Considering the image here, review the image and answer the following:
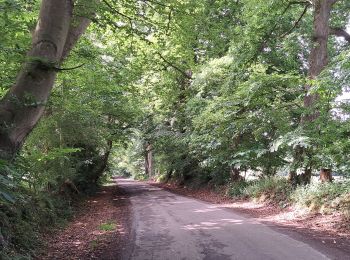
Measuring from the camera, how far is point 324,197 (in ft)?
38.4

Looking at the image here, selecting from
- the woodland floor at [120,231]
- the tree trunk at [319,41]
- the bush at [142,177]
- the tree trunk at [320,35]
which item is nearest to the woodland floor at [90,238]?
the woodland floor at [120,231]

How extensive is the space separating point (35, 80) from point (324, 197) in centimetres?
980

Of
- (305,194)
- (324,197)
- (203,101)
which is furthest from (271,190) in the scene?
(203,101)

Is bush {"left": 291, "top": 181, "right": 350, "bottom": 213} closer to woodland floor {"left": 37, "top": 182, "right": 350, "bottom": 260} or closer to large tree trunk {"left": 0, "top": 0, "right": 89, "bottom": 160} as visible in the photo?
woodland floor {"left": 37, "top": 182, "right": 350, "bottom": 260}

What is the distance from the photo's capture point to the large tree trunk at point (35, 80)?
4.82 meters

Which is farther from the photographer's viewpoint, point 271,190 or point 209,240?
point 271,190

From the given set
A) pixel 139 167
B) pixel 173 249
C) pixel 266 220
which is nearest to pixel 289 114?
pixel 266 220

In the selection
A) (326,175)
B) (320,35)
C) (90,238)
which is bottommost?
(90,238)

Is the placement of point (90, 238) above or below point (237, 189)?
below

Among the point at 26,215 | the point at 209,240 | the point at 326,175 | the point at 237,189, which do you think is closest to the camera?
the point at 209,240

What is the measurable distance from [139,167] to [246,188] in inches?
1734

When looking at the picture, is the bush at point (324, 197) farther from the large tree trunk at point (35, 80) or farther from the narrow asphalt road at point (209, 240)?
the large tree trunk at point (35, 80)

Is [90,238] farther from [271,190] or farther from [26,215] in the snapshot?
[271,190]

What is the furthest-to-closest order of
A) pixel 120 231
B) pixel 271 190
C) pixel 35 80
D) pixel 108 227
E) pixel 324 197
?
pixel 271 190 → pixel 324 197 → pixel 108 227 → pixel 120 231 → pixel 35 80
